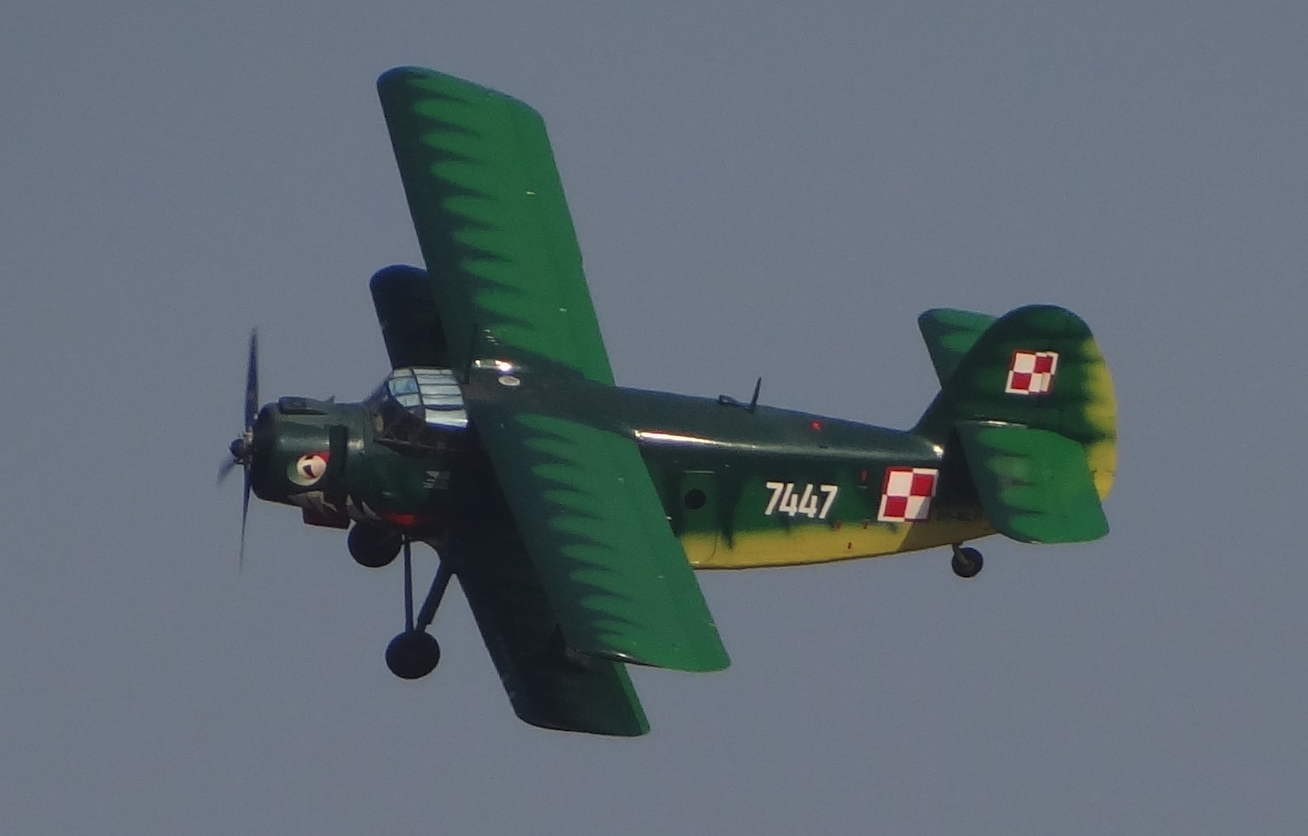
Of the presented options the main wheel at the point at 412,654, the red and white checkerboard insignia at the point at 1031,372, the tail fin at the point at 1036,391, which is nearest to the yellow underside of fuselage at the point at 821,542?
the tail fin at the point at 1036,391

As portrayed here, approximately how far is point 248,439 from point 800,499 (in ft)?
16.2

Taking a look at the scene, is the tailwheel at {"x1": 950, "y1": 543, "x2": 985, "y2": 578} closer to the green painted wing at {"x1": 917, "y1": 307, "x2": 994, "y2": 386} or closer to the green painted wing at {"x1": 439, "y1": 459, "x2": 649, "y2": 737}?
the green painted wing at {"x1": 917, "y1": 307, "x2": 994, "y2": 386}

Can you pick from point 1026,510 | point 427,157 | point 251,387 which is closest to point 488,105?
point 427,157

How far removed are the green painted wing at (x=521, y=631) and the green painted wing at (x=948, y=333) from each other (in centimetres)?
464

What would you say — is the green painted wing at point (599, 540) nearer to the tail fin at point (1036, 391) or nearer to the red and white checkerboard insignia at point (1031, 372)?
the tail fin at point (1036, 391)

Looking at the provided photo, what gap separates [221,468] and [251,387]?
2.56 feet

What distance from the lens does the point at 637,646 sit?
2353 cm

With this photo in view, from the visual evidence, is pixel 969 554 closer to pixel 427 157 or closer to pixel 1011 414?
pixel 1011 414

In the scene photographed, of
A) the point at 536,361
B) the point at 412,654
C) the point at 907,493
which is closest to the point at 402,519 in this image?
the point at 412,654

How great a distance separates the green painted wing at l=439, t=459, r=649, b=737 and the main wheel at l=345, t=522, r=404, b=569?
138 cm

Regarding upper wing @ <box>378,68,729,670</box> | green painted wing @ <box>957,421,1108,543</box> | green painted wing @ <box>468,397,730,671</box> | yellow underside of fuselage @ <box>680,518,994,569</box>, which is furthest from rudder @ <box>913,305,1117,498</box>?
green painted wing @ <box>468,397,730,671</box>

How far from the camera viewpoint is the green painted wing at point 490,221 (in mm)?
27578

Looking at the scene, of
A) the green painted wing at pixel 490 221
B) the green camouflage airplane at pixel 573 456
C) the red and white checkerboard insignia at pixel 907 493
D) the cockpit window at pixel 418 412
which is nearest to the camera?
the green camouflage airplane at pixel 573 456

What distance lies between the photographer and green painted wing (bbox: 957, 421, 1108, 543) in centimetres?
2680
